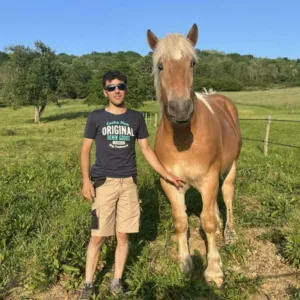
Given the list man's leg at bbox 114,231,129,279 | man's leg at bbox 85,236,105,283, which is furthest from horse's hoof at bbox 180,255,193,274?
man's leg at bbox 85,236,105,283

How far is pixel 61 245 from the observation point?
354cm

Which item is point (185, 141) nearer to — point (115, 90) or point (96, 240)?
point (115, 90)

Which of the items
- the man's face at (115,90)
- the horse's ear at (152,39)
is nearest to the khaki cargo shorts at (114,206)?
the man's face at (115,90)

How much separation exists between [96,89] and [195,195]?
28854mm

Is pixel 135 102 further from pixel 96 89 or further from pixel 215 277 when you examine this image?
pixel 215 277

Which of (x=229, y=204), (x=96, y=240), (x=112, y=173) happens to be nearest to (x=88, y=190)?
(x=112, y=173)

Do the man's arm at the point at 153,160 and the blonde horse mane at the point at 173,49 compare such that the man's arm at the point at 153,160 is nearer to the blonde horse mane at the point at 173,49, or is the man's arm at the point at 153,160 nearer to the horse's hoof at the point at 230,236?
the blonde horse mane at the point at 173,49

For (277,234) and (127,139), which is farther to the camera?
(277,234)

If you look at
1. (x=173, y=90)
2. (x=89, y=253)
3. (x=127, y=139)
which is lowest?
(x=89, y=253)

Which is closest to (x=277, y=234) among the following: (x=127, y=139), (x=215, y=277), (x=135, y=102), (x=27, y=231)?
(x=215, y=277)

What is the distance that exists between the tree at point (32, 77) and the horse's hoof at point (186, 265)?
93.7ft

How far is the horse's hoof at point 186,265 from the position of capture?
3.39 m

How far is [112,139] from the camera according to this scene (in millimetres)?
3004

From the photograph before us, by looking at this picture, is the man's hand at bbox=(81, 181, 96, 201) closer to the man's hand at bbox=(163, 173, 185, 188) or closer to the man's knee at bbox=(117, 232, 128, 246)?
the man's knee at bbox=(117, 232, 128, 246)
